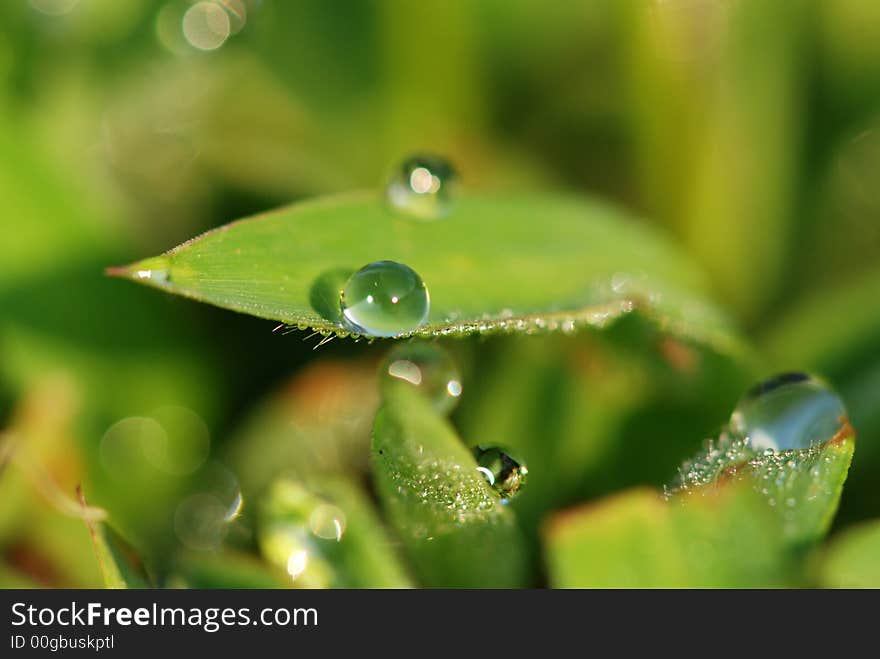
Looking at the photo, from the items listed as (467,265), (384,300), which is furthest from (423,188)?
(384,300)

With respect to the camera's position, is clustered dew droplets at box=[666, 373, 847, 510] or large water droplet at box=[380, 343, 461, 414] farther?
large water droplet at box=[380, 343, 461, 414]

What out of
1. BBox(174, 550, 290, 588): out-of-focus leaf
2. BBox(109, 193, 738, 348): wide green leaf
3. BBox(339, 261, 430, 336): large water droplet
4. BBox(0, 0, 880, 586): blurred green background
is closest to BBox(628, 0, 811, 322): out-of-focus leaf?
BBox(0, 0, 880, 586): blurred green background

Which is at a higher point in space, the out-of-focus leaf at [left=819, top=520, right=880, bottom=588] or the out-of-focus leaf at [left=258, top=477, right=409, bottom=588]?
the out-of-focus leaf at [left=258, top=477, right=409, bottom=588]

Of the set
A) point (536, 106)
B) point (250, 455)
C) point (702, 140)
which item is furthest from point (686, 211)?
point (250, 455)

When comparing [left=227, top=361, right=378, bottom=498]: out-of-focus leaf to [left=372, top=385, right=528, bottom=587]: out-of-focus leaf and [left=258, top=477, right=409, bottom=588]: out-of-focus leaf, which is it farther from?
[left=372, top=385, right=528, bottom=587]: out-of-focus leaf

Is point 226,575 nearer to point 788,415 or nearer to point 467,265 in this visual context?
point 467,265
